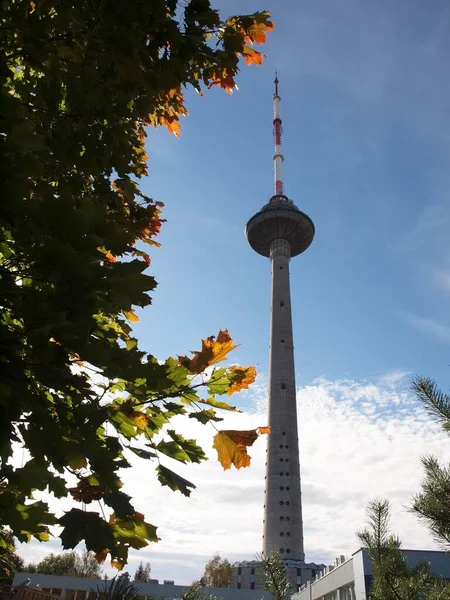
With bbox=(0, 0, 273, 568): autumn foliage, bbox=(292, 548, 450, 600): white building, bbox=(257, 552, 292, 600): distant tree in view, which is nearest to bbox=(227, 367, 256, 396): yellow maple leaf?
bbox=(0, 0, 273, 568): autumn foliage

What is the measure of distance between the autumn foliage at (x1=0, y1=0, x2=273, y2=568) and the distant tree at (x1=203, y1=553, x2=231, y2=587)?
215 ft

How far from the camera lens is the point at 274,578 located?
8.08 metres

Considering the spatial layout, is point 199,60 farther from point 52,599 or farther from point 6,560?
point 52,599

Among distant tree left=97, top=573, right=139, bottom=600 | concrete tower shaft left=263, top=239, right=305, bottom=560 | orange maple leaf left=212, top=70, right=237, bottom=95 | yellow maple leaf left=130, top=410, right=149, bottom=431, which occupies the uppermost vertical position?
concrete tower shaft left=263, top=239, right=305, bottom=560

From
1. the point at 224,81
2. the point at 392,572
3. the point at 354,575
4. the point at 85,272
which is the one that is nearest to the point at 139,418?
the point at 85,272

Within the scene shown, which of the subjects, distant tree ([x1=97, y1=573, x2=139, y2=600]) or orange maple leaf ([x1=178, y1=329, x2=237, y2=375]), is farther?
distant tree ([x1=97, y1=573, x2=139, y2=600])

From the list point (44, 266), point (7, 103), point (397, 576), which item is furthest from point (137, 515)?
point (397, 576)

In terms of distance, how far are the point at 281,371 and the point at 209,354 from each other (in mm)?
48779

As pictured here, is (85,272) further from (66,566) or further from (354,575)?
(66,566)

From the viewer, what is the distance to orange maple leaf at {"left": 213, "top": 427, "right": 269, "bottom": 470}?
192 cm

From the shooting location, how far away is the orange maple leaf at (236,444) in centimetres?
192

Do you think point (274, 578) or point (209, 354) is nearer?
point (209, 354)

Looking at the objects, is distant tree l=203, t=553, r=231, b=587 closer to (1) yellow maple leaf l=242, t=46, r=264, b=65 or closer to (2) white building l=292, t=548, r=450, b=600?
(2) white building l=292, t=548, r=450, b=600

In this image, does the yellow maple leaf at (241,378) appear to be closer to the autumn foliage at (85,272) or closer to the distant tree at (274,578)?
the autumn foliage at (85,272)
